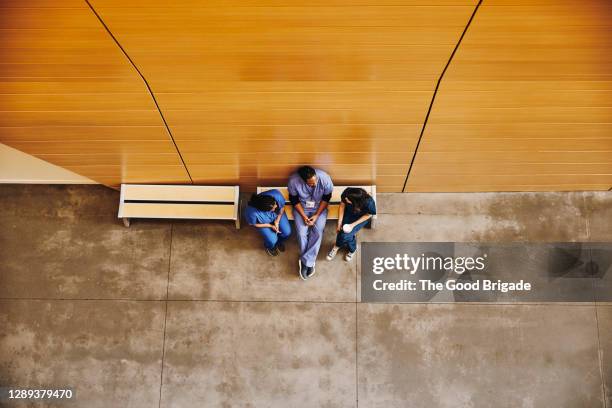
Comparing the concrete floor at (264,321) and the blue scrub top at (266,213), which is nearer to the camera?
the blue scrub top at (266,213)

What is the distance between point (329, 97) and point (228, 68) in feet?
2.49

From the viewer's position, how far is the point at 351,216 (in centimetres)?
486

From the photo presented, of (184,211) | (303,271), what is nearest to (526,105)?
(303,271)

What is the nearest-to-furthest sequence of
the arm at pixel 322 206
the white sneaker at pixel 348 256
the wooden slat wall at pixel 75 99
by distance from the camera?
the wooden slat wall at pixel 75 99 < the arm at pixel 322 206 < the white sneaker at pixel 348 256

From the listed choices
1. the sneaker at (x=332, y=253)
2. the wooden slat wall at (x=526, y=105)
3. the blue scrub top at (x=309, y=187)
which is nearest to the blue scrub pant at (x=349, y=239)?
the sneaker at (x=332, y=253)

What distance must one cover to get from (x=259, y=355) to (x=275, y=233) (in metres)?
1.34

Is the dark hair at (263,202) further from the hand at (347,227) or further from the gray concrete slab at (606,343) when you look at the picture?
the gray concrete slab at (606,343)

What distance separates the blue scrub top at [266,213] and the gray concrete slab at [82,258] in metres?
1.28

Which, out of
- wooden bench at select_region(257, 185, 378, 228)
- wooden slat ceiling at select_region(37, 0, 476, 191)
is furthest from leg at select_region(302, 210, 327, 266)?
wooden slat ceiling at select_region(37, 0, 476, 191)

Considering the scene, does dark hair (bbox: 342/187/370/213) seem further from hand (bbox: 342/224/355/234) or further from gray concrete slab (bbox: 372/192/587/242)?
gray concrete slab (bbox: 372/192/587/242)

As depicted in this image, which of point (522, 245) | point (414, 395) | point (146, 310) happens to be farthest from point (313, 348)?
point (522, 245)

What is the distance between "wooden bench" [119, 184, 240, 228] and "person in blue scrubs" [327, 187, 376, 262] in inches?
44.2

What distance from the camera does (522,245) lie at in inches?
209

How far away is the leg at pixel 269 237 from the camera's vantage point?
488 cm
